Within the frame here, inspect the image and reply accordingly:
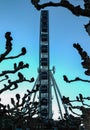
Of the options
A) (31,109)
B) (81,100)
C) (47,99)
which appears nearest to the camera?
(81,100)

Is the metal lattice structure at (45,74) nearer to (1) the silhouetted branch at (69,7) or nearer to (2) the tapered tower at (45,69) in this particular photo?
(2) the tapered tower at (45,69)

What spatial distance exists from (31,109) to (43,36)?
226 ft

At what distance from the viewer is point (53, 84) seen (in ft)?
417

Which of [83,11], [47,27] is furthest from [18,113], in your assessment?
[47,27]

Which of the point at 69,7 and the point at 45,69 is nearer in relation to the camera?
the point at 69,7

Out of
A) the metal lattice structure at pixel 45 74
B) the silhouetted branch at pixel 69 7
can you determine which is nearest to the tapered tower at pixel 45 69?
the metal lattice structure at pixel 45 74

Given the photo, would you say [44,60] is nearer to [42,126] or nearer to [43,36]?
[43,36]

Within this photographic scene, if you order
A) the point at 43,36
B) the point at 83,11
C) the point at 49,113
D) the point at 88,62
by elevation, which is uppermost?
the point at 43,36

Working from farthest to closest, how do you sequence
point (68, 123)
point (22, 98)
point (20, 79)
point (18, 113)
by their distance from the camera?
1. point (68, 123)
2. point (18, 113)
3. point (22, 98)
4. point (20, 79)

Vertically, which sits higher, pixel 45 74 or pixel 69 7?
pixel 45 74

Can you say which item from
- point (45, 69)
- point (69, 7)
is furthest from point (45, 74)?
point (69, 7)

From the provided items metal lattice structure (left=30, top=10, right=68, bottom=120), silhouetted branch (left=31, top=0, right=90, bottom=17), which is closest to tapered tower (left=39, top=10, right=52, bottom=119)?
metal lattice structure (left=30, top=10, right=68, bottom=120)

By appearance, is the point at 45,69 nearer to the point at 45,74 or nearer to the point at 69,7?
the point at 45,74

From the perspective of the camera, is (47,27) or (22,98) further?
(47,27)
